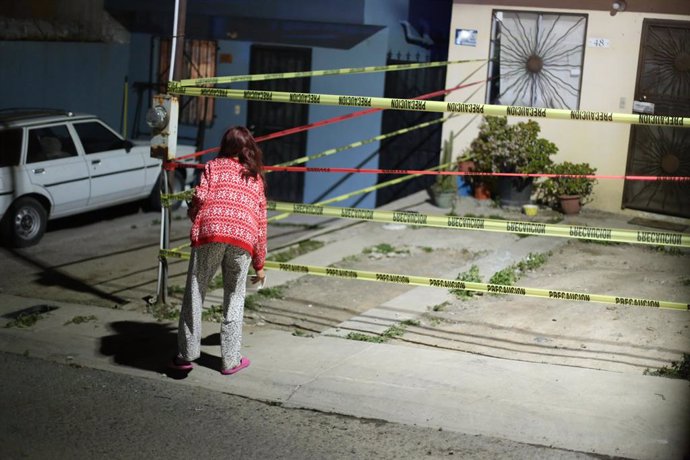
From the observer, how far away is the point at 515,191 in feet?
46.4

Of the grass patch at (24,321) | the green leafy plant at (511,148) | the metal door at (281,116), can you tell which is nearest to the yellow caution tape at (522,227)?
the grass patch at (24,321)

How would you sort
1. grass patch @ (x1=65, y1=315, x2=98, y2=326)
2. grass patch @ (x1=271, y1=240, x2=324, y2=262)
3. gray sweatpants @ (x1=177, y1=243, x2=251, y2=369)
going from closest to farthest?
1. gray sweatpants @ (x1=177, y1=243, x2=251, y2=369)
2. grass patch @ (x1=65, y1=315, x2=98, y2=326)
3. grass patch @ (x1=271, y1=240, x2=324, y2=262)

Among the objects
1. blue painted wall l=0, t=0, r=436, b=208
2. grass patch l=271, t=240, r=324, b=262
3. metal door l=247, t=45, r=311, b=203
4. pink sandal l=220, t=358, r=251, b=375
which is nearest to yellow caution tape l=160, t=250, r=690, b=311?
pink sandal l=220, t=358, r=251, b=375

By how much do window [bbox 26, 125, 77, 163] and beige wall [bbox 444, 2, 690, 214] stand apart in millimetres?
5478

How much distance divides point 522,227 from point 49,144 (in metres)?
7.50

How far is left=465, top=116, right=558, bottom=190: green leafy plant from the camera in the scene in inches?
548

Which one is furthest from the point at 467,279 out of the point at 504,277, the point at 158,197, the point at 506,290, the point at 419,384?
the point at 158,197

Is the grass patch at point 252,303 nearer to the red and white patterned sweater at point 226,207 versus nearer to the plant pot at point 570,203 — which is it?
the red and white patterned sweater at point 226,207

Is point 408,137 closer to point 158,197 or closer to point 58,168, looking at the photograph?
point 158,197

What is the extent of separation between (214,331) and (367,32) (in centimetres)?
712

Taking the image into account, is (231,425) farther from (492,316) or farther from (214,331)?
(492,316)

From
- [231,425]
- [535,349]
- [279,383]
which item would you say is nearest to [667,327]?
[535,349]

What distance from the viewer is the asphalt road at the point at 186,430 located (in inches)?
232

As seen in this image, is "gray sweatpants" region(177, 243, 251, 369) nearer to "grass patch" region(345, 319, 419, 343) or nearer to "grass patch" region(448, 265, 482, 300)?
"grass patch" region(345, 319, 419, 343)
